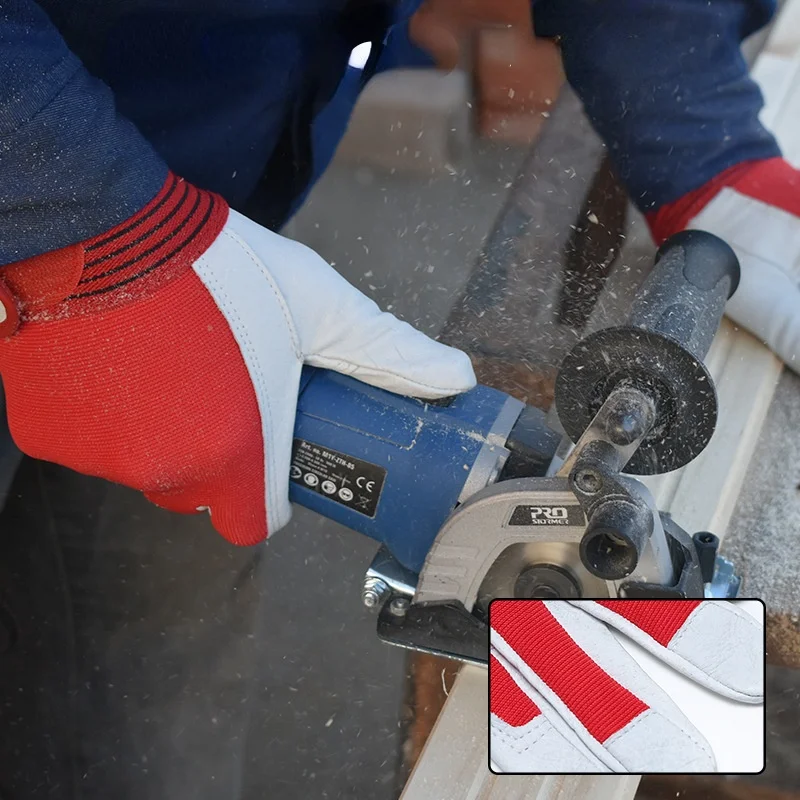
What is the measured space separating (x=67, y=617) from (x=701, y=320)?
1082 millimetres

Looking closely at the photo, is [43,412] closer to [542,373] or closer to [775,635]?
[542,373]

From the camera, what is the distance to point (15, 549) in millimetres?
1536

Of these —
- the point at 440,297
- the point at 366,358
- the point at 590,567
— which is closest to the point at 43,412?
the point at 366,358

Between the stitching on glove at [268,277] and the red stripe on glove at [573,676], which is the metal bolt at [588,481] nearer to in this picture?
the red stripe on glove at [573,676]

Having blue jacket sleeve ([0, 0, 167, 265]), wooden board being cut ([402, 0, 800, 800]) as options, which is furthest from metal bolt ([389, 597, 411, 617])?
blue jacket sleeve ([0, 0, 167, 265])

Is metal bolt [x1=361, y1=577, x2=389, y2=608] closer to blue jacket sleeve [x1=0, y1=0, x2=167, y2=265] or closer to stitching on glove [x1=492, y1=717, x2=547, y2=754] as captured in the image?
stitching on glove [x1=492, y1=717, x2=547, y2=754]

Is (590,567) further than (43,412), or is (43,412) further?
(43,412)

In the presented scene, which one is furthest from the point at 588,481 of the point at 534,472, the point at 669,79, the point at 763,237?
the point at 669,79

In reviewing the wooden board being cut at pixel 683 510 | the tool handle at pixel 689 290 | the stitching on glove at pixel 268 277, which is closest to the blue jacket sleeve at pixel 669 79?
the wooden board being cut at pixel 683 510

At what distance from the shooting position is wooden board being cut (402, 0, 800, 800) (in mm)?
976

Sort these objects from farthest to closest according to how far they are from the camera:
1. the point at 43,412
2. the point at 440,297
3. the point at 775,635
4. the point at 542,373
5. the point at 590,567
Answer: the point at 440,297, the point at 542,373, the point at 775,635, the point at 43,412, the point at 590,567

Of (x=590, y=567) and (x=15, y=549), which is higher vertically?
(x=590, y=567)

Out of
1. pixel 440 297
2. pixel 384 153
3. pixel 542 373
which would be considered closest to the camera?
pixel 542 373

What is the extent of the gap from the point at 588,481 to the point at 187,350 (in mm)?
390
